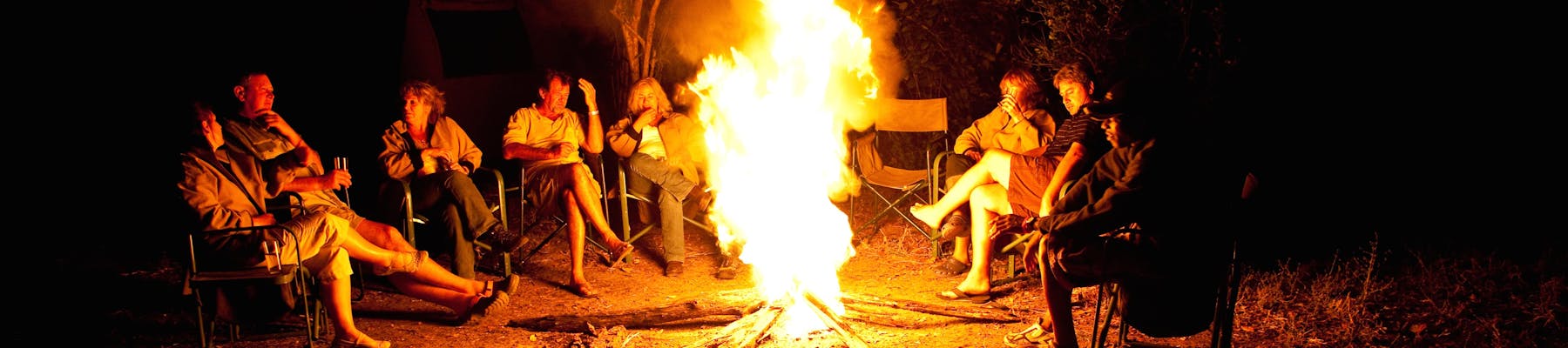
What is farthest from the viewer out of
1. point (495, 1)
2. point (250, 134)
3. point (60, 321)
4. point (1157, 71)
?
point (495, 1)

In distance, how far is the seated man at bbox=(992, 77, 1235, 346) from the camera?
10.2 ft

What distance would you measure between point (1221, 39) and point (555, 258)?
3.57m

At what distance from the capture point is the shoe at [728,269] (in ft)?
16.7

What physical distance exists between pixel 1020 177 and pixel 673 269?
1.79 metres

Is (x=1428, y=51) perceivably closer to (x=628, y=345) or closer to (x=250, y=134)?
(x=628, y=345)

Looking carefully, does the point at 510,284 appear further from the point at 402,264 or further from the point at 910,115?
the point at 910,115

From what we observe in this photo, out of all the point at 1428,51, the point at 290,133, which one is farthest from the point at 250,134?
the point at 1428,51

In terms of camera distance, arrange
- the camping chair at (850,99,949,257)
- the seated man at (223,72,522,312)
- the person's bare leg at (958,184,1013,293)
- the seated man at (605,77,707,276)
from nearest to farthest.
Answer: the seated man at (223,72,522,312), the person's bare leg at (958,184,1013,293), the seated man at (605,77,707,276), the camping chair at (850,99,949,257)

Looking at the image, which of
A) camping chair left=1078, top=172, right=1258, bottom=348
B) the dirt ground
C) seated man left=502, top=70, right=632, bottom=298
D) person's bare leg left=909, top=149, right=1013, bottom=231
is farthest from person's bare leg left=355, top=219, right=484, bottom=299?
camping chair left=1078, top=172, right=1258, bottom=348

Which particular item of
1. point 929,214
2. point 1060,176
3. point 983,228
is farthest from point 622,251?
point 1060,176

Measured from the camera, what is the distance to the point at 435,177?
15.5ft

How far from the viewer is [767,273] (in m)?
4.86

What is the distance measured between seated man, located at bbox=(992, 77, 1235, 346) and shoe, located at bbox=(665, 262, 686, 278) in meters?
2.31

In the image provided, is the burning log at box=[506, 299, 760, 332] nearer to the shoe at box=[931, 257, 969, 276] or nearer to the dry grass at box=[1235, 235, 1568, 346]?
the shoe at box=[931, 257, 969, 276]
